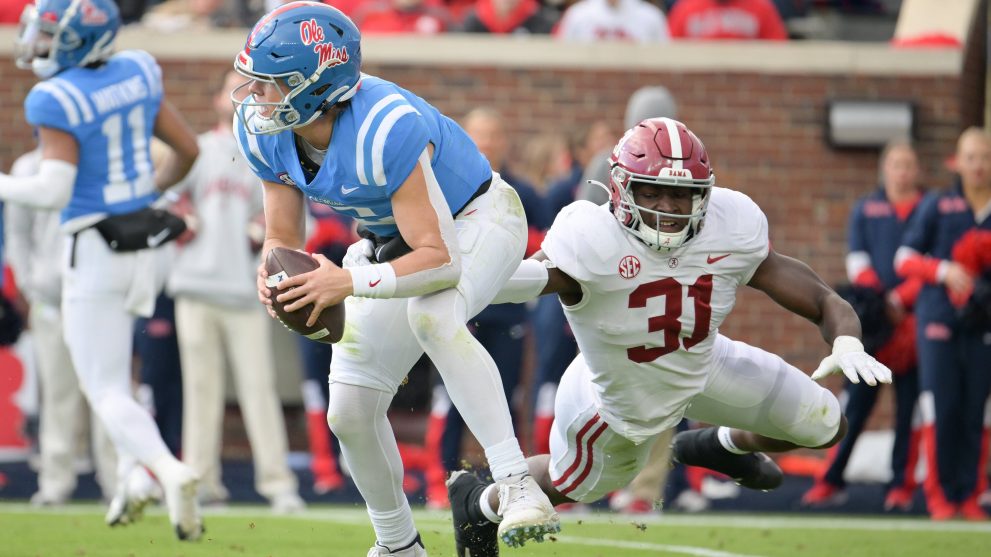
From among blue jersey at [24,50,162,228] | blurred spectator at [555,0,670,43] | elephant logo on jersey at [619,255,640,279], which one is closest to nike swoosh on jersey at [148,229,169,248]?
blue jersey at [24,50,162,228]

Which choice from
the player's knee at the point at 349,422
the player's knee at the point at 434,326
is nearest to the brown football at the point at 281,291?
the player's knee at the point at 434,326

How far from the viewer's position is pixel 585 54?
36.4 ft

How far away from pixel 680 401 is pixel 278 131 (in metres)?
1.73

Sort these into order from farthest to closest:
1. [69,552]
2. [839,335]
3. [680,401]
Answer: [69,552] → [680,401] → [839,335]

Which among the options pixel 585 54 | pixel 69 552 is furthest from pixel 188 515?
pixel 585 54

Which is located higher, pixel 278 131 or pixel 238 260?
pixel 278 131

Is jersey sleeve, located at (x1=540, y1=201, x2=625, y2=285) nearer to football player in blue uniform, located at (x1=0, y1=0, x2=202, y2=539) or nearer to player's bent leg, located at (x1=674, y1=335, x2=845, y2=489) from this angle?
player's bent leg, located at (x1=674, y1=335, x2=845, y2=489)

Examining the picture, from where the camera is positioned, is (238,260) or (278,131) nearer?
(278,131)

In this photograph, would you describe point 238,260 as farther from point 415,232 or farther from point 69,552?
point 415,232

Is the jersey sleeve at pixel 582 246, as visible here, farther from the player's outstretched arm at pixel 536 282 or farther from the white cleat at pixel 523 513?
the white cleat at pixel 523 513

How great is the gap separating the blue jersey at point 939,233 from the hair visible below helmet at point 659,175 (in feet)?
12.2

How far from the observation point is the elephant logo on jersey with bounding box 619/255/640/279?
17.6ft

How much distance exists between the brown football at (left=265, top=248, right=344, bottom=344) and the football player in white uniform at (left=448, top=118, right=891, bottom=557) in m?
0.65

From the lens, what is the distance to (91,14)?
23.0 feet
